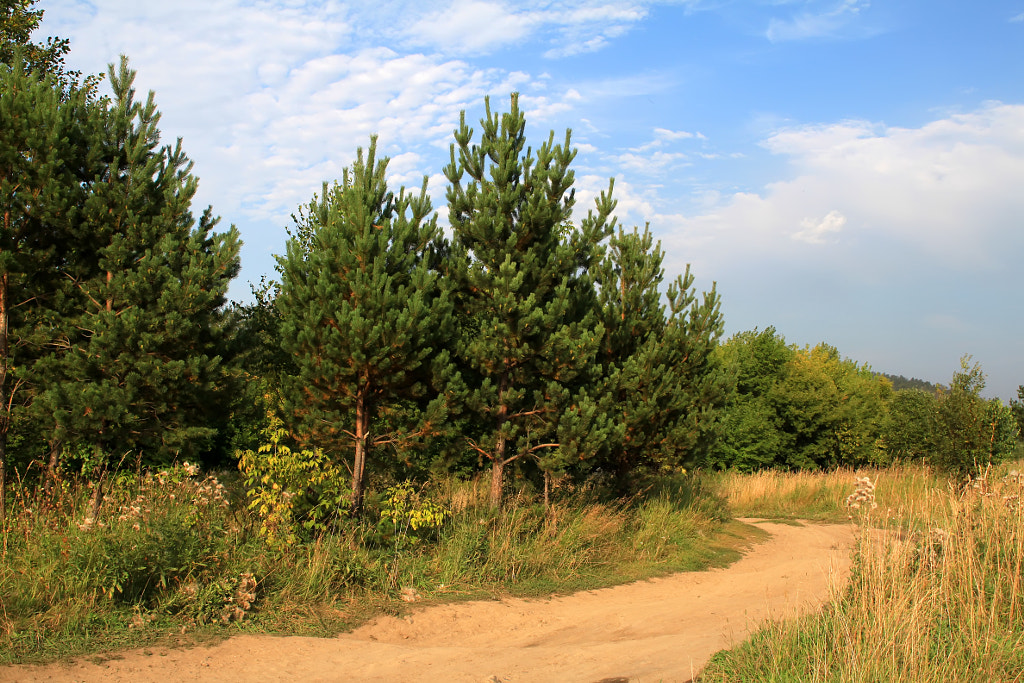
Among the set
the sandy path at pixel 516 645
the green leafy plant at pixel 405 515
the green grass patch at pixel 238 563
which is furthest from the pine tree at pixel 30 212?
the green leafy plant at pixel 405 515

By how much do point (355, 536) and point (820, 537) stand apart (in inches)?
440

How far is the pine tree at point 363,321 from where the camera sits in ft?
30.4

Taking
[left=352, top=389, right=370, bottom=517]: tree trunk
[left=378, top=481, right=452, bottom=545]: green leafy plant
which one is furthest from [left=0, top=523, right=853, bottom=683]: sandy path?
[left=352, top=389, right=370, bottom=517]: tree trunk

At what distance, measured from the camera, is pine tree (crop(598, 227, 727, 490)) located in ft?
42.3

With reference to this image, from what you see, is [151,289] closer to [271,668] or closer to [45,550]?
[45,550]

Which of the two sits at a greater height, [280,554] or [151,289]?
[151,289]

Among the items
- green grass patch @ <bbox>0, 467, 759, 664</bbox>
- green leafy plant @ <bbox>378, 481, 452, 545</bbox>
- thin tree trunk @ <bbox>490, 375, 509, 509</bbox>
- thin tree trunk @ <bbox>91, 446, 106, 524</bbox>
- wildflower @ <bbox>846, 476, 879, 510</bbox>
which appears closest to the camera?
wildflower @ <bbox>846, 476, 879, 510</bbox>

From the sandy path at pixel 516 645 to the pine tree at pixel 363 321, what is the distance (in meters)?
2.50

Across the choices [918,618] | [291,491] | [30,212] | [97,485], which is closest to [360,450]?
[291,491]

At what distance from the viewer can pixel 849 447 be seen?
2778 cm

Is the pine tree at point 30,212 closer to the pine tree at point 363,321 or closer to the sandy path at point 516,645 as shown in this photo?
the pine tree at point 363,321

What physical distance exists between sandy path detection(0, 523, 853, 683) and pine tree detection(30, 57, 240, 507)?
12.3ft

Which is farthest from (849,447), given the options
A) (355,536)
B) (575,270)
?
(355,536)

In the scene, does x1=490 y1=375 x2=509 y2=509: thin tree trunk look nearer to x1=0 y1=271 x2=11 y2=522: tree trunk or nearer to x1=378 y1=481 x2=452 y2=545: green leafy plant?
x1=378 y1=481 x2=452 y2=545: green leafy plant
